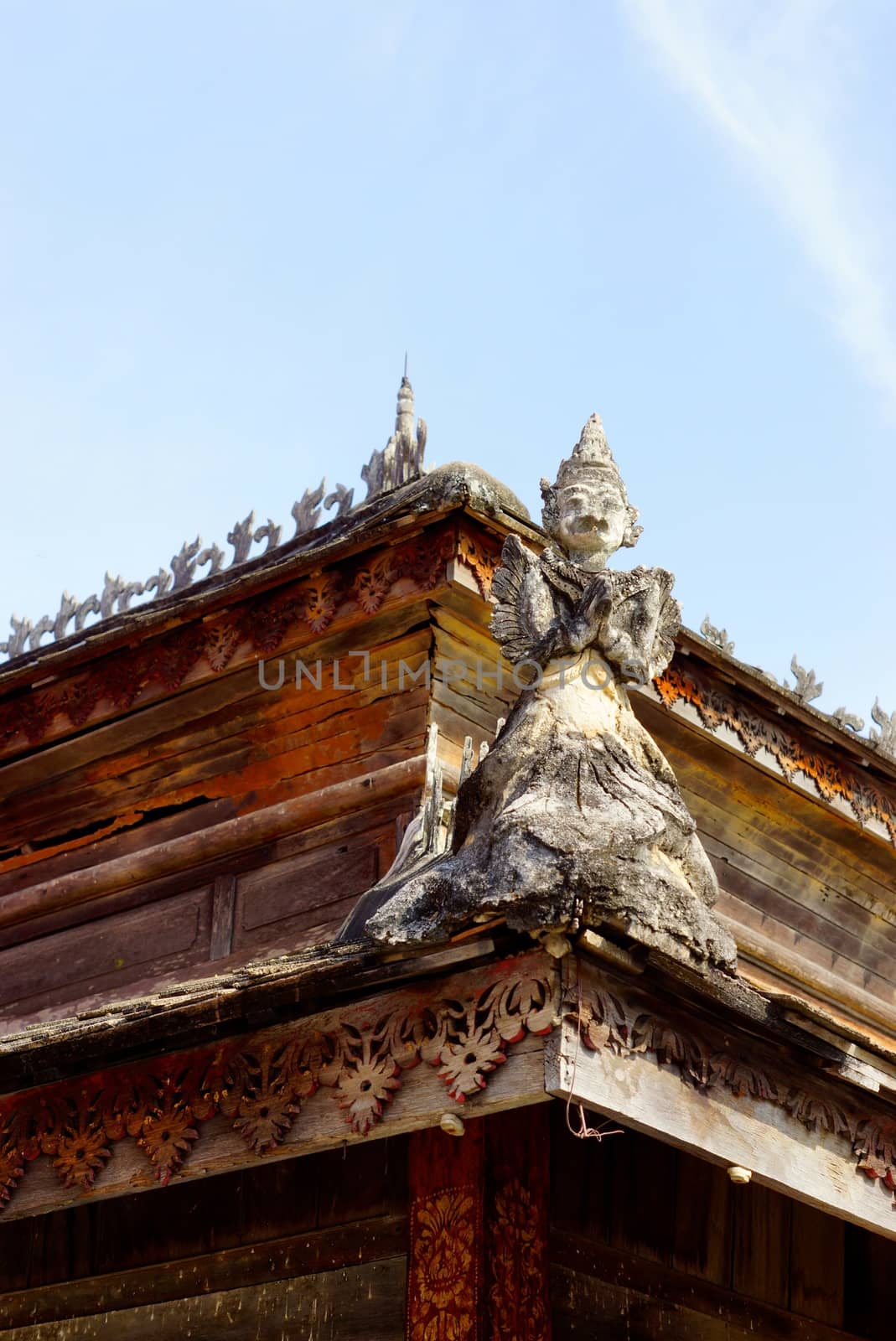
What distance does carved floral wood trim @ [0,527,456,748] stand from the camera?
26.4 ft

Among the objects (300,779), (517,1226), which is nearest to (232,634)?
(300,779)

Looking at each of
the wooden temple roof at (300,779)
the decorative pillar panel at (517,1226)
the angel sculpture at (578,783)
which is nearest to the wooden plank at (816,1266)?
the wooden temple roof at (300,779)

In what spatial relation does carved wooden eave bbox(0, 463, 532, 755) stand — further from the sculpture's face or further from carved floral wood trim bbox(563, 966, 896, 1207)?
carved floral wood trim bbox(563, 966, 896, 1207)

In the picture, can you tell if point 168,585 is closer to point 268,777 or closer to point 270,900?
point 268,777

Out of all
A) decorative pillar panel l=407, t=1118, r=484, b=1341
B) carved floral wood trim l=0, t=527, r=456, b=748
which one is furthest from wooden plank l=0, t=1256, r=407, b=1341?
carved floral wood trim l=0, t=527, r=456, b=748

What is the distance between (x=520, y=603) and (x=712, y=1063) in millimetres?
1806

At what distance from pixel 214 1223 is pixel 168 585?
383 centimetres

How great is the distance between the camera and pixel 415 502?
305 inches

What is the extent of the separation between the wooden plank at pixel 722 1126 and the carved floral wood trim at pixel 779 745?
3575mm

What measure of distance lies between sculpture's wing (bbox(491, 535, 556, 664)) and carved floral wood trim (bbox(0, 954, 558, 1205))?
1.48m

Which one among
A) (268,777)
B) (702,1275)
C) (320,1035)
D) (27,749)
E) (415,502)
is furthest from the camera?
(27,749)

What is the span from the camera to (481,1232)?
5.64 meters

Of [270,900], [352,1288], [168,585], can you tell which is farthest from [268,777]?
[352,1288]

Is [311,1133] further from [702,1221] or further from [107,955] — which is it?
[107,955]
